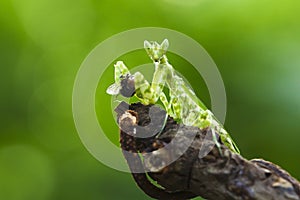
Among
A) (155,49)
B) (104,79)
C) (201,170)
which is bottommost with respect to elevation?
(201,170)

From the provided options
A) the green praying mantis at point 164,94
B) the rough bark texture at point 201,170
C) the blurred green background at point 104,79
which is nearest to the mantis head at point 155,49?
the green praying mantis at point 164,94

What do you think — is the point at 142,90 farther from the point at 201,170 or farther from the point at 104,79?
the point at 104,79

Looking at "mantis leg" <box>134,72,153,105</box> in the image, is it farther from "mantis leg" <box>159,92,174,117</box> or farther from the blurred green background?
the blurred green background

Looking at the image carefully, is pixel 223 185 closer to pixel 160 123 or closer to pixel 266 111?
pixel 160 123

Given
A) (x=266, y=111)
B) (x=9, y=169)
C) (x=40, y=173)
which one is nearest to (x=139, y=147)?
(x=266, y=111)

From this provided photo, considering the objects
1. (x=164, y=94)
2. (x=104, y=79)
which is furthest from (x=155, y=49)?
(x=104, y=79)

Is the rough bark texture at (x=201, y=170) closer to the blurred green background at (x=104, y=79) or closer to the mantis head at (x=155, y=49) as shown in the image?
the mantis head at (x=155, y=49)
